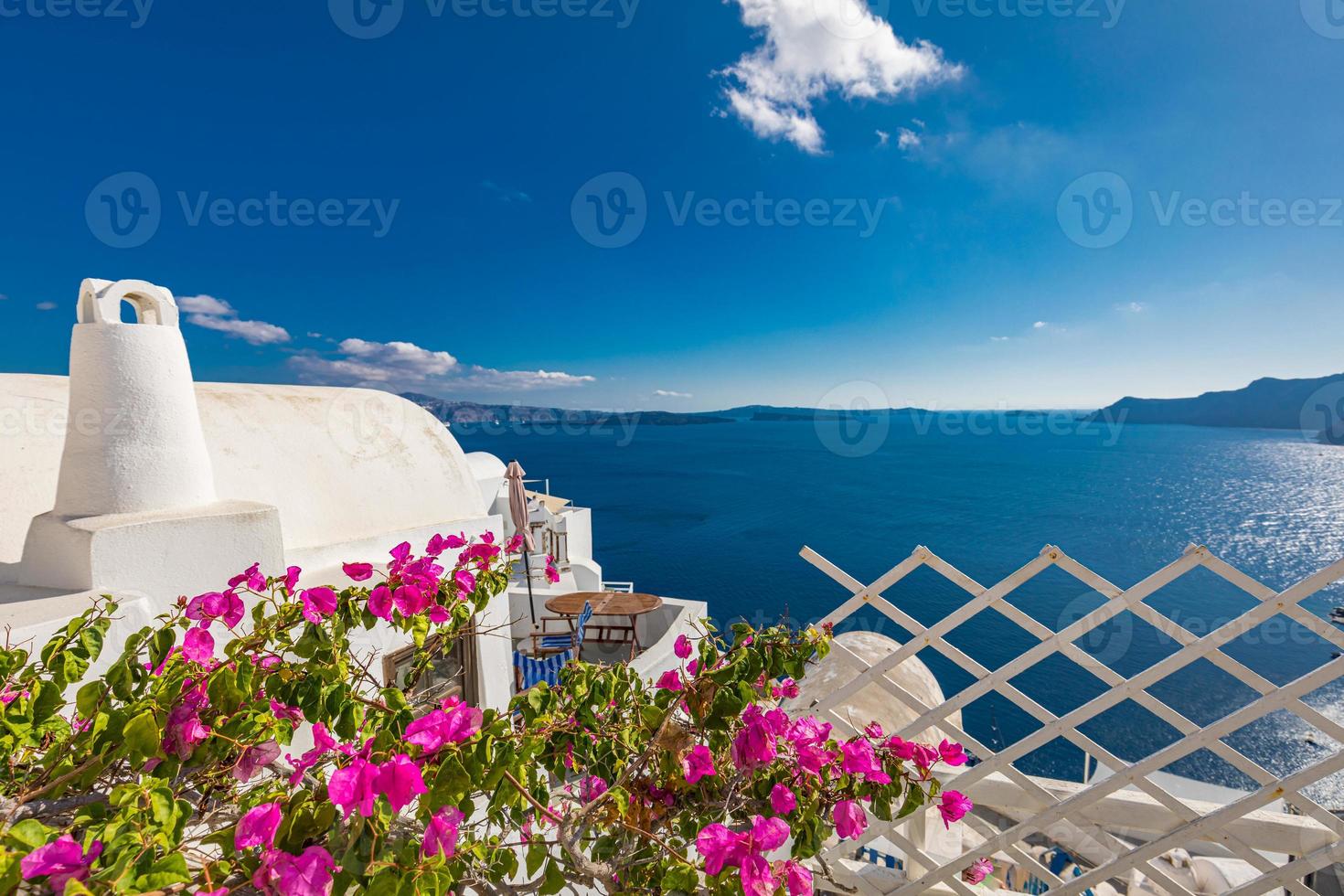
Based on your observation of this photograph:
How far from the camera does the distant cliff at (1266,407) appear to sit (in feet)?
317

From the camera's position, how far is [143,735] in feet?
4.41

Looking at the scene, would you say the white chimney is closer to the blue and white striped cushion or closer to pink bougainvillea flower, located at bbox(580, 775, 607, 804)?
pink bougainvillea flower, located at bbox(580, 775, 607, 804)

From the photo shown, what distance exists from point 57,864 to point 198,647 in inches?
29.0

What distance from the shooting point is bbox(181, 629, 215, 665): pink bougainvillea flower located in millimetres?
1671

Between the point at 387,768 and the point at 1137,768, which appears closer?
the point at 387,768

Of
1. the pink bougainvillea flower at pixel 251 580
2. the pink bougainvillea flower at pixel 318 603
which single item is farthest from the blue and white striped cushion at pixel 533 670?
the pink bougainvillea flower at pixel 318 603

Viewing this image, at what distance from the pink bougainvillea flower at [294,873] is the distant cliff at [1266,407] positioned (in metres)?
128

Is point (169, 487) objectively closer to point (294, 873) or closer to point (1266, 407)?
point (294, 873)

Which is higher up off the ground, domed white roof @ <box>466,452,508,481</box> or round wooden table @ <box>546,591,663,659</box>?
domed white roof @ <box>466,452,508,481</box>

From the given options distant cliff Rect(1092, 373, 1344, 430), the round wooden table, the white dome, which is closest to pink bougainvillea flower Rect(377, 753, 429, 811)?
the white dome

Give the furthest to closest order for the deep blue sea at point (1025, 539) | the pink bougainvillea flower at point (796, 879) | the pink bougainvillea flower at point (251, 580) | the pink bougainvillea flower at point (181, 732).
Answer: the deep blue sea at point (1025, 539) < the pink bougainvillea flower at point (251, 580) < the pink bougainvillea flower at point (796, 879) < the pink bougainvillea flower at point (181, 732)

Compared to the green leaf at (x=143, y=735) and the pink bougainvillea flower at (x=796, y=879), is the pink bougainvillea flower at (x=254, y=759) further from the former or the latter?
the pink bougainvillea flower at (x=796, y=879)

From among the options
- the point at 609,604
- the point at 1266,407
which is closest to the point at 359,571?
the point at 609,604

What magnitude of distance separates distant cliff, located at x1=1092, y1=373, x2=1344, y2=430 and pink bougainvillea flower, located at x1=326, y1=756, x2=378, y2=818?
420 ft
